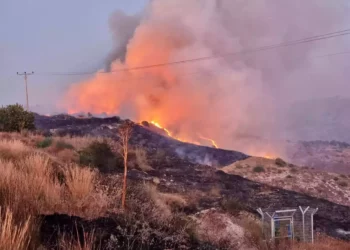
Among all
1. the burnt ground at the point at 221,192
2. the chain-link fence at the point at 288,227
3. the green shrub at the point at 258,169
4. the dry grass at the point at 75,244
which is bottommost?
the green shrub at the point at 258,169

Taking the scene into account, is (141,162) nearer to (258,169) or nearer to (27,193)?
(258,169)

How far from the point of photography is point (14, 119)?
34.0 meters

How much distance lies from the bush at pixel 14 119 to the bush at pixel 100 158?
11411mm

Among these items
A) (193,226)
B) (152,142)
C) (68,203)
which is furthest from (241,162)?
(68,203)

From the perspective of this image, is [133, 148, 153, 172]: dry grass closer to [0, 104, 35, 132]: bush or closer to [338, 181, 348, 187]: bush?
[0, 104, 35, 132]: bush

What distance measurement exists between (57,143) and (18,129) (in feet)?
33.7

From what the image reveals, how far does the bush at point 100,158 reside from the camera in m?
21.0

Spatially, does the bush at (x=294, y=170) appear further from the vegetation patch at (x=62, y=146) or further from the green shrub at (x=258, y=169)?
the vegetation patch at (x=62, y=146)

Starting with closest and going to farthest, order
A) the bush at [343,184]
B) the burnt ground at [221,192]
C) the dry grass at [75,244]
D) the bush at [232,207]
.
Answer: the dry grass at [75,244] → the burnt ground at [221,192] → the bush at [232,207] → the bush at [343,184]

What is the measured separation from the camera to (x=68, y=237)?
189 inches

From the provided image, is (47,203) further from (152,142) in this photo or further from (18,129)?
(152,142)

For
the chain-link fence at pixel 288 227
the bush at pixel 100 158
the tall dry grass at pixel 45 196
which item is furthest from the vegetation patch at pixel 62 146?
the tall dry grass at pixel 45 196

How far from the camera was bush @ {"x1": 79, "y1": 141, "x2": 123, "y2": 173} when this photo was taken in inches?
828

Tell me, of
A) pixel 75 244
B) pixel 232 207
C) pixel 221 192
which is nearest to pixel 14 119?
pixel 221 192
